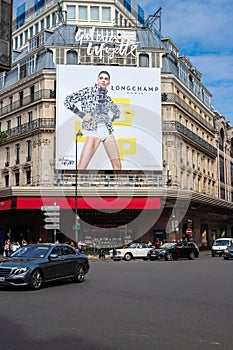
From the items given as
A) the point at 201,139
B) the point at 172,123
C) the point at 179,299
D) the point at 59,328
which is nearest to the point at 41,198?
the point at 172,123

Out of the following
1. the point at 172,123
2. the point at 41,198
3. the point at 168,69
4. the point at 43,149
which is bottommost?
the point at 41,198

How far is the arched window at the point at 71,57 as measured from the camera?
4694 centimetres

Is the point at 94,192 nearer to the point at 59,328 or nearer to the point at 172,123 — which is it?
the point at 172,123

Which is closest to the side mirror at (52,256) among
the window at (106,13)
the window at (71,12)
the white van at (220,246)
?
the white van at (220,246)

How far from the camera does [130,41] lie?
47.6 m

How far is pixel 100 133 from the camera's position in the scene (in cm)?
4388

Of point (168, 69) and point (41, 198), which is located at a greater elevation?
point (168, 69)

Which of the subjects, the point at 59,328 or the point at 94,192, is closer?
the point at 59,328

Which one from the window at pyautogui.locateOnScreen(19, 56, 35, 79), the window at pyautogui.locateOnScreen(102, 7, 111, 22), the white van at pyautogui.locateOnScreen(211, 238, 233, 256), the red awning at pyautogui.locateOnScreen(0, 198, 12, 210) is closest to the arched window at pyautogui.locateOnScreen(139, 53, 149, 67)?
the window at pyautogui.locateOnScreen(19, 56, 35, 79)

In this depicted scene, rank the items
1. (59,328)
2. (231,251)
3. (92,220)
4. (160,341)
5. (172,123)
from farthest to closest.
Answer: (172,123)
(92,220)
(231,251)
(59,328)
(160,341)

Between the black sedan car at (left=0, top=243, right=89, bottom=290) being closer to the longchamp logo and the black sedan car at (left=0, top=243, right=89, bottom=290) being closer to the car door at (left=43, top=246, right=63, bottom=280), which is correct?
the car door at (left=43, top=246, right=63, bottom=280)

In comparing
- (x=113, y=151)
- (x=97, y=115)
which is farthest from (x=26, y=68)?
(x=113, y=151)

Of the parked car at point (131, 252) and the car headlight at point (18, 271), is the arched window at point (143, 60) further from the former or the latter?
the car headlight at point (18, 271)

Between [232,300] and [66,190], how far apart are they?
95.9 ft
